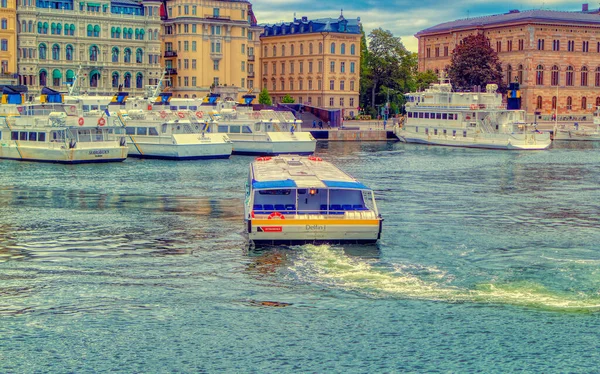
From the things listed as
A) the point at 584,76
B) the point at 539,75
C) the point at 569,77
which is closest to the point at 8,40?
the point at 539,75

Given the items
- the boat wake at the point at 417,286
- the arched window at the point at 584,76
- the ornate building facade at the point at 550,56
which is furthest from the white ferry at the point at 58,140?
the arched window at the point at 584,76

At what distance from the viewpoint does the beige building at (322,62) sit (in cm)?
14150

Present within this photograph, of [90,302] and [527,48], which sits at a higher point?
[527,48]

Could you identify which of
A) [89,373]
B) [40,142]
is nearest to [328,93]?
[40,142]

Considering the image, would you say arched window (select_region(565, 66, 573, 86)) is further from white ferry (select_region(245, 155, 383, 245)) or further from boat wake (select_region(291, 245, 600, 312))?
boat wake (select_region(291, 245, 600, 312))

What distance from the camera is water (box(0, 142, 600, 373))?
86.3 feet

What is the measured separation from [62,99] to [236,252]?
5706 centimetres

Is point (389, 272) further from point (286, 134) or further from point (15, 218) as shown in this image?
point (286, 134)

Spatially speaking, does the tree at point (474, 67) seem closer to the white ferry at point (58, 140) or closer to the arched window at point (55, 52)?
the arched window at point (55, 52)

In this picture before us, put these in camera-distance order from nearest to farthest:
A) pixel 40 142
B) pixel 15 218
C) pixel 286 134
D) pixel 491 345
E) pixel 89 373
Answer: pixel 89 373, pixel 491 345, pixel 15 218, pixel 40 142, pixel 286 134

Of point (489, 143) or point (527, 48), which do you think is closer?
point (489, 143)

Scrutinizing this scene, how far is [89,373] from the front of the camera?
24.9 m

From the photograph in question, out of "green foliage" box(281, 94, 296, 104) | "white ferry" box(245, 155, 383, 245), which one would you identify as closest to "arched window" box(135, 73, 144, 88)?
"green foliage" box(281, 94, 296, 104)

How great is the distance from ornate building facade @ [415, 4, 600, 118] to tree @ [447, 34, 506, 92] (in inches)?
452
